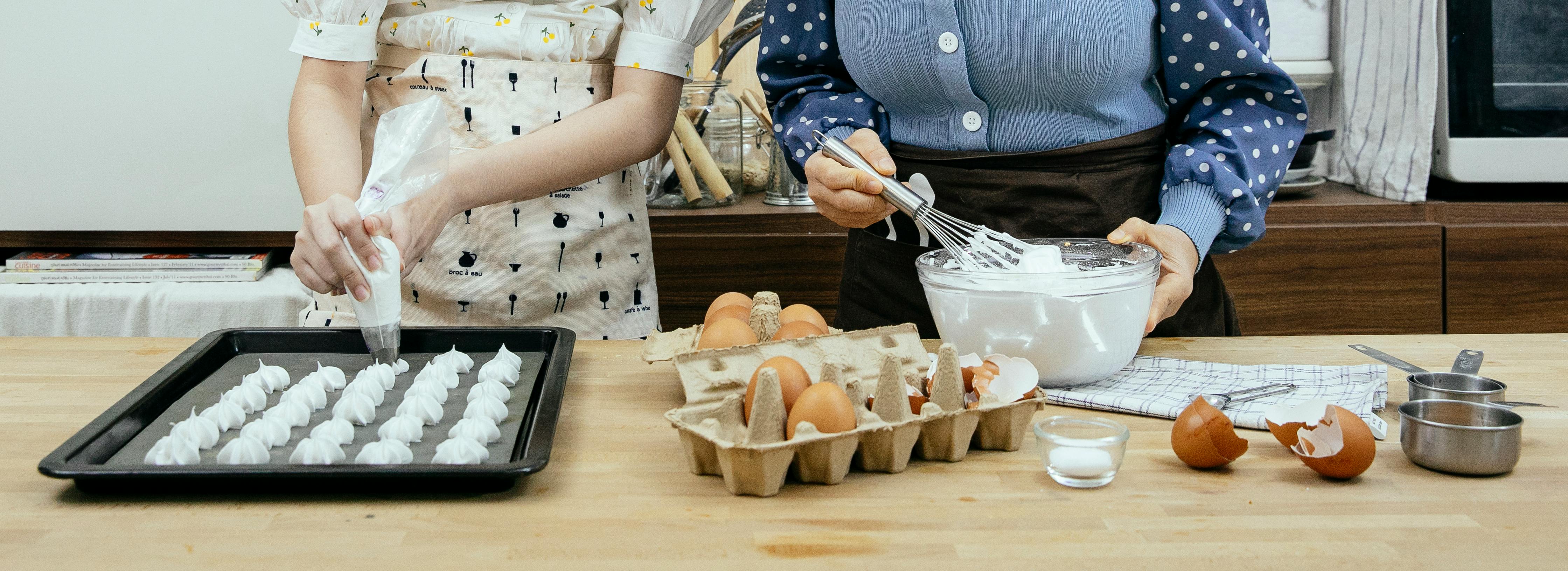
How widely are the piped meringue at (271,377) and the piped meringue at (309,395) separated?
0.04 meters

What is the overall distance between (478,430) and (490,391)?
0.34 feet

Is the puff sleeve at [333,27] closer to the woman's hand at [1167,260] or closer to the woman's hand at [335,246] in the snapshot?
the woman's hand at [335,246]

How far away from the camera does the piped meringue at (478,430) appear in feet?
2.41

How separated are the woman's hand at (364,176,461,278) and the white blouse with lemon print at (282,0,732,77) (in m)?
0.24

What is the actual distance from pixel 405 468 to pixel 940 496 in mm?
346

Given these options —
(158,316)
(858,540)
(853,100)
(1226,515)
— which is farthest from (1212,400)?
(158,316)

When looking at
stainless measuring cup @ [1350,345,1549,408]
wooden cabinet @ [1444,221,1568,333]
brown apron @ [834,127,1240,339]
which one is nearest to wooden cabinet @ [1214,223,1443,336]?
wooden cabinet @ [1444,221,1568,333]

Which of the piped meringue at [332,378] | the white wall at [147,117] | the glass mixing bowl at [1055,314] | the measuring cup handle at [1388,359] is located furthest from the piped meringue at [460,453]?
the white wall at [147,117]

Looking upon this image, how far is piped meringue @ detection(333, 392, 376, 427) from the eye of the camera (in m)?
0.79

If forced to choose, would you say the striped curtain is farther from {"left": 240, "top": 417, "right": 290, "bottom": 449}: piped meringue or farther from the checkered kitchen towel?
{"left": 240, "top": 417, "right": 290, "bottom": 449}: piped meringue

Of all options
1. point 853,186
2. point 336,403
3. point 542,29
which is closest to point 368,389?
point 336,403

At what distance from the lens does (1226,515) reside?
2.18ft

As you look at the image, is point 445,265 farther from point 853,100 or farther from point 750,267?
point 750,267

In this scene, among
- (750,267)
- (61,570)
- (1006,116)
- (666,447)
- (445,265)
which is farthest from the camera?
(750,267)
